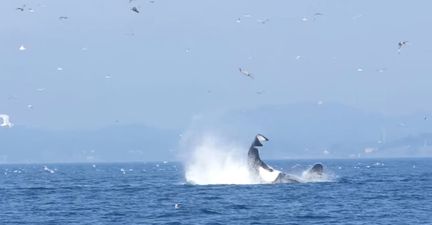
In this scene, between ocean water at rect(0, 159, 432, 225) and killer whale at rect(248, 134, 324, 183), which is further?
killer whale at rect(248, 134, 324, 183)

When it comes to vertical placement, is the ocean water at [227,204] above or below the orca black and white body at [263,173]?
below

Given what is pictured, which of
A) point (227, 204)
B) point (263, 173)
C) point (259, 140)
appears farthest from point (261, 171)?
point (227, 204)

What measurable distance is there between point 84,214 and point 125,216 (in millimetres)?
3790

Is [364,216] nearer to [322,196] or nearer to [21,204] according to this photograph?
[322,196]

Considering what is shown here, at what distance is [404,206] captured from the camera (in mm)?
76750

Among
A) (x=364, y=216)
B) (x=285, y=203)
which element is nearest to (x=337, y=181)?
(x=285, y=203)

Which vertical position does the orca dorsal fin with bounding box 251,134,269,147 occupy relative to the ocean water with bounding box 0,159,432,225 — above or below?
above

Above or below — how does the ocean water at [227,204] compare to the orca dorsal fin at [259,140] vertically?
below

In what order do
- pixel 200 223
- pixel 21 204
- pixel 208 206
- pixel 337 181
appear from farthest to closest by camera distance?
pixel 337 181, pixel 21 204, pixel 208 206, pixel 200 223

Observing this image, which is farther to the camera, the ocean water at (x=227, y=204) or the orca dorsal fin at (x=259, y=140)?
the orca dorsal fin at (x=259, y=140)

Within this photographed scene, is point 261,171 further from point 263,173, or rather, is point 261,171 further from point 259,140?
point 259,140

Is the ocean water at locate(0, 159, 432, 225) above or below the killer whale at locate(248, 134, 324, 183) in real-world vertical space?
below

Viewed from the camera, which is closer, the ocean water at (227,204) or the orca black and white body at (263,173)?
the ocean water at (227,204)

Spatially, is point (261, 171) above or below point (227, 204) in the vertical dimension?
above
